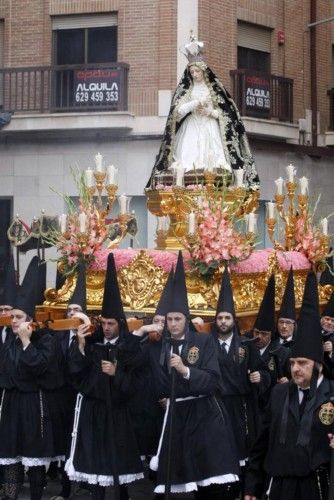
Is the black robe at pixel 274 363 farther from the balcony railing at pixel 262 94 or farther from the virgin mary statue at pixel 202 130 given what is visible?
the balcony railing at pixel 262 94

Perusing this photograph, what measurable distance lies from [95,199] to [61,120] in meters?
8.34

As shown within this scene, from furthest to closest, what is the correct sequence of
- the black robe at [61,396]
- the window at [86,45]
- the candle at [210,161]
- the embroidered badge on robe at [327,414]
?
1. the window at [86,45]
2. the candle at [210,161]
3. the black robe at [61,396]
4. the embroidered badge on robe at [327,414]

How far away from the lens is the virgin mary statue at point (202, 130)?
1240 centimetres

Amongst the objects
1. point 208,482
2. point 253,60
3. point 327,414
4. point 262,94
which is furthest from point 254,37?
point 327,414

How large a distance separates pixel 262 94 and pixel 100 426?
13777 millimetres

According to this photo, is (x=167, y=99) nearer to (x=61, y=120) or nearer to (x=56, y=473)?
(x=61, y=120)

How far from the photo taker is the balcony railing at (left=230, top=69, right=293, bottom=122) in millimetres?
22094

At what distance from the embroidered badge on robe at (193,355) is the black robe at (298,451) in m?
1.87

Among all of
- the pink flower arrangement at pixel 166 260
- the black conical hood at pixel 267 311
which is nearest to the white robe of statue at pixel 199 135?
the pink flower arrangement at pixel 166 260

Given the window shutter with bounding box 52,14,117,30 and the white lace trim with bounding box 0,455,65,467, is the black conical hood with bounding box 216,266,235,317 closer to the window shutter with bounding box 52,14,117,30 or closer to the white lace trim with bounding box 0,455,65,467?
the white lace trim with bounding box 0,455,65,467

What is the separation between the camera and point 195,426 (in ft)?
30.1

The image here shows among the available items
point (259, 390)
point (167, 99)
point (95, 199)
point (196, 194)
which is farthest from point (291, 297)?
point (167, 99)

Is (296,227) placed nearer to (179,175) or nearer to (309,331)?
(179,175)

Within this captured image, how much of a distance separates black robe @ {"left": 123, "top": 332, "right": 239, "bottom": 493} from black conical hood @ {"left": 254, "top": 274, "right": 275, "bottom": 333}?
0.97 meters
